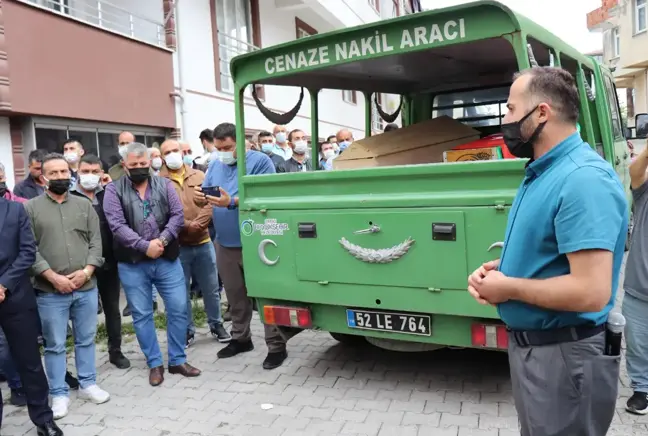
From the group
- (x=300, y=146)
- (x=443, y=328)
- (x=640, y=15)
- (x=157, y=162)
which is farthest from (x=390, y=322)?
(x=640, y=15)

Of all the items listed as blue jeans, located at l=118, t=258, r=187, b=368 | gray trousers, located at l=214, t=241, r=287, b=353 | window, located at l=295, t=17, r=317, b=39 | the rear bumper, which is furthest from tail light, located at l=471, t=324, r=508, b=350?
window, located at l=295, t=17, r=317, b=39

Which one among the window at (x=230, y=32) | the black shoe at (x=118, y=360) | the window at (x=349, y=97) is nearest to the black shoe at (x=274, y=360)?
the black shoe at (x=118, y=360)

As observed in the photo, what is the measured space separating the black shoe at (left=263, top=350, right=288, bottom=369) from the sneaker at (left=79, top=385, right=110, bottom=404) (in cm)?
122

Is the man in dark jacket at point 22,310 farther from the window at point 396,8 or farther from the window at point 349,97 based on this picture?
the window at point 396,8

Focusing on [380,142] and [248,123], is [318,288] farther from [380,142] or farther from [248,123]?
[248,123]

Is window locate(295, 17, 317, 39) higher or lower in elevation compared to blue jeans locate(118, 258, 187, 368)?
higher

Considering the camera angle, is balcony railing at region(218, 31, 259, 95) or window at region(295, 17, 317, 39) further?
window at region(295, 17, 317, 39)

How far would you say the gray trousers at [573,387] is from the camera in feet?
6.40

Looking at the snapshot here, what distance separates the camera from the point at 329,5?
49.1 ft

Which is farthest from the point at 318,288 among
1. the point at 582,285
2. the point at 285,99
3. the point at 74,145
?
the point at 285,99

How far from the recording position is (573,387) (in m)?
1.95

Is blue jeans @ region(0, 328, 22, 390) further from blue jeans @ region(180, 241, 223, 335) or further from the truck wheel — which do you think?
the truck wheel

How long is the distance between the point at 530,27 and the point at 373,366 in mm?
2749

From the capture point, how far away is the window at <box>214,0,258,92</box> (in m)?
11.7
